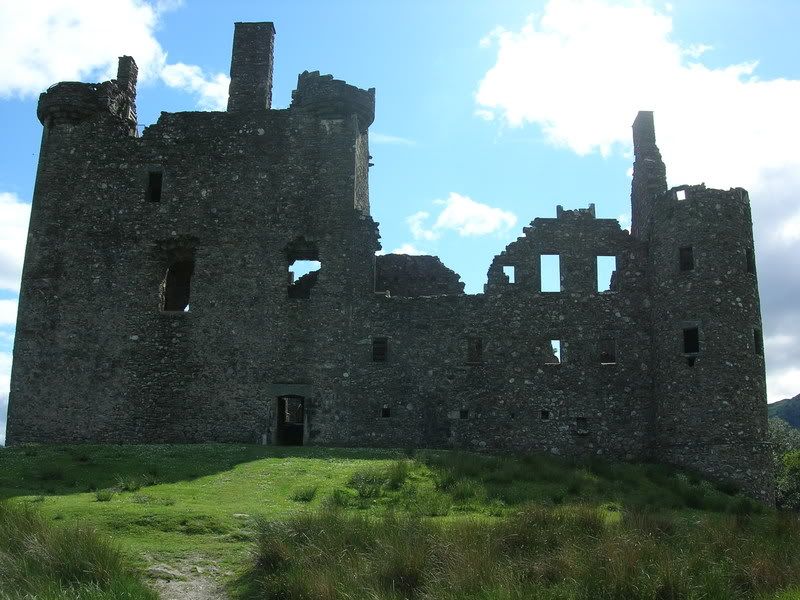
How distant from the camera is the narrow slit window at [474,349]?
2387 cm

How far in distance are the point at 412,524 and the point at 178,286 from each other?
17.5 m

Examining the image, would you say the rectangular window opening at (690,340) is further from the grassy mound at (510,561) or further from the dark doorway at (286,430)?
the dark doorway at (286,430)

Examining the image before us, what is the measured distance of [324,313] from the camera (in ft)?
79.2

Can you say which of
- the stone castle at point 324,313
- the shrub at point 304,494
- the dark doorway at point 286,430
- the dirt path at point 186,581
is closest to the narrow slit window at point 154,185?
the stone castle at point 324,313

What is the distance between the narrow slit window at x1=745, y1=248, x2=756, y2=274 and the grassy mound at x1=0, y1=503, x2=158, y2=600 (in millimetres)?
19127

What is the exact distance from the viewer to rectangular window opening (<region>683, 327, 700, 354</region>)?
22.3 metres

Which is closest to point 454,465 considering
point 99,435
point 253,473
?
point 253,473

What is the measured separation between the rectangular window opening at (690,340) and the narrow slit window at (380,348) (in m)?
8.69

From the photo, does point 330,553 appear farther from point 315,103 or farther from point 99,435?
point 315,103

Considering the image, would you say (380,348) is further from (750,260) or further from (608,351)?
(750,260)

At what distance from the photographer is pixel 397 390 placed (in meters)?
23.5

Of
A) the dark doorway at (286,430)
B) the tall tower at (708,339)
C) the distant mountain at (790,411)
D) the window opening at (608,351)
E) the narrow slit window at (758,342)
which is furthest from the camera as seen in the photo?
the distant mountain at (790,411)

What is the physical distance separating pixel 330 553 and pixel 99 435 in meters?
14.8

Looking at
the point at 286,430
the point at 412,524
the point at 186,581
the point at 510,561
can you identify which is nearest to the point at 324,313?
the point at 286,430
